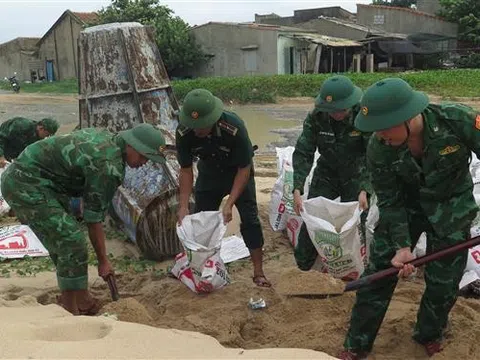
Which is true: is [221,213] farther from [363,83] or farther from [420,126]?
[363,83]

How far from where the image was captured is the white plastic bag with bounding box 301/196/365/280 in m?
3.65

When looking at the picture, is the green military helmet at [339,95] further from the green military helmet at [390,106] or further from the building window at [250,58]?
the building window at [250,58]

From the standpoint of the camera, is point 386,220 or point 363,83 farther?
point 363,83

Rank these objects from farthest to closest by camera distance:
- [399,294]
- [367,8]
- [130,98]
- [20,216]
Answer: [367,8] < [130,98] < [399,294] < [20,216]

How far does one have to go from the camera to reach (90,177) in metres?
3.12

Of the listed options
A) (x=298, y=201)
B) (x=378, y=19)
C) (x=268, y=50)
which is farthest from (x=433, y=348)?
(x=378, y=19)

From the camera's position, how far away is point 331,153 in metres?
4.00

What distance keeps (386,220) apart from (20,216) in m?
2.02

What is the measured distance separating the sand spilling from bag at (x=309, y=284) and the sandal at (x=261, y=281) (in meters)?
0.08

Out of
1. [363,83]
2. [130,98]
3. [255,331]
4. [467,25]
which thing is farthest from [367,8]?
[255,331]

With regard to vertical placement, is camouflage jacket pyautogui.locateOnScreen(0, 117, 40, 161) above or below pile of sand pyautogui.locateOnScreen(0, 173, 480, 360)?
above

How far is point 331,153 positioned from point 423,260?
4.84ft

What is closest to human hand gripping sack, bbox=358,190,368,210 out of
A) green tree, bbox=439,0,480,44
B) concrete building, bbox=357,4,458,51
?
green tree, bbox=439,0,480,44

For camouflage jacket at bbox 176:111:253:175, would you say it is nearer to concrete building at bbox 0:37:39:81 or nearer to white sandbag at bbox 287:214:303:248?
white sandbag at bbox 287:214:303:248
